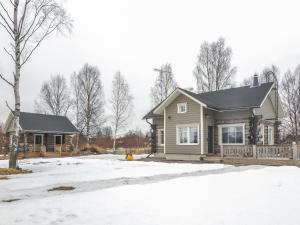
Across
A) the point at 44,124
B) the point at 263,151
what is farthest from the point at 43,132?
the point at 263,151

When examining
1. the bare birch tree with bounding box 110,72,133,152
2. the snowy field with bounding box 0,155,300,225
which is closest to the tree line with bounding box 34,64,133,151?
the bare birch tree with bounding box 110,72,133,152

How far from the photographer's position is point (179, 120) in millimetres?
22141

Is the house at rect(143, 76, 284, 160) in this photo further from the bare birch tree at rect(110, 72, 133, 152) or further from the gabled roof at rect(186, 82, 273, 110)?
the bare birch tree at rect(110, 72, 133, 152)

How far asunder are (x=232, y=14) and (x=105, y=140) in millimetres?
26829

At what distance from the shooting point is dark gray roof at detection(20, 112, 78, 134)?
107 feet

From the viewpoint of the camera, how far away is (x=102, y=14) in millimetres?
20656

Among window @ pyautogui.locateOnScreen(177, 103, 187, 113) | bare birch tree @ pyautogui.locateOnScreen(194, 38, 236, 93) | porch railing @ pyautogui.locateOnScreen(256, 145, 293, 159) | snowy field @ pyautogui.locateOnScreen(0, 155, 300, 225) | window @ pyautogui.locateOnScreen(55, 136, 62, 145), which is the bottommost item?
snowy field @ pyautogui.locateOnScreen(0, 155, 300, 225)

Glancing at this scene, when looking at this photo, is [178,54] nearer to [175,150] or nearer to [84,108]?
[84,108]

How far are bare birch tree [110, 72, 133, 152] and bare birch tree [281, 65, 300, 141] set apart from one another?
19.9 metres

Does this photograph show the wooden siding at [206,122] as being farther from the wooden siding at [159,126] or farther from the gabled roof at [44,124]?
the gabled roof at [44,124]

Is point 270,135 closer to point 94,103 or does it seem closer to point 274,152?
point 274,152

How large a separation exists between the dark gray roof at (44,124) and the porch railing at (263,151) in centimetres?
2053

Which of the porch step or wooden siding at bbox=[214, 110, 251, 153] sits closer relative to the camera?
the porch step

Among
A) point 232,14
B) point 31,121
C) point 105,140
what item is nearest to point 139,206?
point 232,14
